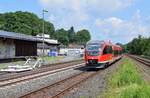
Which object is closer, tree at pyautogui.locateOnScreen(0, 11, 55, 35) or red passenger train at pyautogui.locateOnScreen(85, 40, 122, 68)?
red passenger train at pyautogui.locateOnScreen(85, 40, 122, 68)

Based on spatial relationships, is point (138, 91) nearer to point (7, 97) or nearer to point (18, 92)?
point (7, 97)

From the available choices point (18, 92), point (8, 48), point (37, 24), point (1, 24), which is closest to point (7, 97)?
point (18, 92)

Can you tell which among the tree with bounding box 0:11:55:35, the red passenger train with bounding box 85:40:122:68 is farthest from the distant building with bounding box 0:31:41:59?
the tree with bounding box 0:11:55:35

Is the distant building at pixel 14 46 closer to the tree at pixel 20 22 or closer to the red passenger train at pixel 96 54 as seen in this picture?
the red passenger train at pixel 96 54

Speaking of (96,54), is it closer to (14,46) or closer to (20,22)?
(14,46)

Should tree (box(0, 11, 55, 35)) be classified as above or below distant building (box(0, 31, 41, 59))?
above

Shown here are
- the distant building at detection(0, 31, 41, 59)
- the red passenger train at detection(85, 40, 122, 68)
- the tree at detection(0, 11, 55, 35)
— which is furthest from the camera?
the tree at detection(0, 11, 55, 35)

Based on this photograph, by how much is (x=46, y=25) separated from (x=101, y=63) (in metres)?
147

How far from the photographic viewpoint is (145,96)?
409 inches

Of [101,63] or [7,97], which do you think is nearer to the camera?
[7,97]

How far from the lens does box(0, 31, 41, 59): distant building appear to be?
1834 inches

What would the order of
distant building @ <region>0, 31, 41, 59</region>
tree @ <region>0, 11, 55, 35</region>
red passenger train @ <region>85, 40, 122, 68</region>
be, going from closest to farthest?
red passenger train @ <region>85, 40, 122, 68</region> → distant building @ <region>0, 31, 41, 59</region> → tree @ <region>0, 11, 55, 35</region>

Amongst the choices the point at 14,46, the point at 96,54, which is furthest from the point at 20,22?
the point at 96,54

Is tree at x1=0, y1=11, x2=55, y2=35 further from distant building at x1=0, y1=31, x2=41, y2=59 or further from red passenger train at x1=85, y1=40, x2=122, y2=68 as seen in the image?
red passenger train at x1=85, y1=40, x2=122, y2=68
